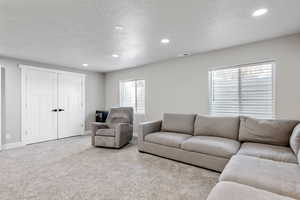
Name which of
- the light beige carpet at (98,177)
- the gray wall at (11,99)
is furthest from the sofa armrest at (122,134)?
the gray wall at (11,99)

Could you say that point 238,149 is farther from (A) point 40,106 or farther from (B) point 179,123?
(A) point 40,106

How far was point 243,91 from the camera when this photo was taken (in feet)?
10.4

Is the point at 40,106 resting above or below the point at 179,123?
above

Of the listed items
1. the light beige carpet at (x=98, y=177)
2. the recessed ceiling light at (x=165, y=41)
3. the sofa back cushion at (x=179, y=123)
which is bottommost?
the light beige carpet at (x=98, y=177)

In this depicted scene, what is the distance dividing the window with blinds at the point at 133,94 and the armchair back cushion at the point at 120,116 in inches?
24.6

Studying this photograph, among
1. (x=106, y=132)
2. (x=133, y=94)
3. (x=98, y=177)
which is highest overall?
(x=133, y=94)

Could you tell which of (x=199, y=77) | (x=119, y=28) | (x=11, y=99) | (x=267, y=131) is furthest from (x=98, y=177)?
(x=11, y=99)

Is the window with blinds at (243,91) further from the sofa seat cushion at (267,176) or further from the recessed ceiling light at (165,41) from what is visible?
the sofa seat cushion at (267,176)

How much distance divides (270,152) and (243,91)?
1.45 m

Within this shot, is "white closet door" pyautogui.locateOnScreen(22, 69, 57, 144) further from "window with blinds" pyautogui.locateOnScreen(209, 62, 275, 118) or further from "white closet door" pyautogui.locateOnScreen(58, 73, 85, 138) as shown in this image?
"window with blinds" pyautogui.locateOnScreen(209, 62, 275, 118)

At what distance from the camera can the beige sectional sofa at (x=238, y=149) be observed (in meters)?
1.23

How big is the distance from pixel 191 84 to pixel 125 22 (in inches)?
89.3

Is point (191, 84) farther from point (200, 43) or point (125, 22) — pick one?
point (125, 22)

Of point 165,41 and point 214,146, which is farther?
point 165,41
